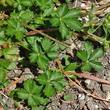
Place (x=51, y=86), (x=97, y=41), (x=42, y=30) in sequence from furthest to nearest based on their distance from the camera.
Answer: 1. (x=97, y=41)
2. (x=42, y=30)
3. (x=51, y=86)

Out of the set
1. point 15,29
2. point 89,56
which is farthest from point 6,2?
point 89,56

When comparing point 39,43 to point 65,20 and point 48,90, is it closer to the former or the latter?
point 65,20

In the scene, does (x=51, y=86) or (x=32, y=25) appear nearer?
(x=51, y=86)

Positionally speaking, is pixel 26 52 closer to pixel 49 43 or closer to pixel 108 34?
pixel 49 43

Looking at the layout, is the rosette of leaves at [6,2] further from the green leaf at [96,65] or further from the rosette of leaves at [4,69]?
Result: the green leaf at [96,65]

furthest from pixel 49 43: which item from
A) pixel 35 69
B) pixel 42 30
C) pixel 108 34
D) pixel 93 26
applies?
A: pixel 108 34
